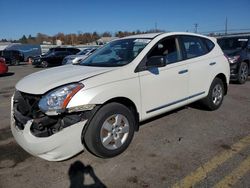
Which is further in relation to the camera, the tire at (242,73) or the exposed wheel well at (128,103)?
the tire at (242,73)

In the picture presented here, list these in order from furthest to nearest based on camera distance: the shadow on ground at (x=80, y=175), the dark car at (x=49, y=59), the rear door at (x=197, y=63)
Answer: the dark car at (x=49, y=59), the rear door at (x=197, y=63), the shadow on ground at (x=80, y=175)

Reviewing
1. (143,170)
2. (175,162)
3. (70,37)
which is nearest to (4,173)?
(143,170)

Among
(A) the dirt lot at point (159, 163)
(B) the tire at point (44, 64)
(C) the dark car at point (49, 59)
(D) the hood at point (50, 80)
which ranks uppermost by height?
(D) the hood at point (50, 80)

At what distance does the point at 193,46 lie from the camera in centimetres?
504

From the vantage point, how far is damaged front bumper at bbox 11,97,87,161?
10.1ft

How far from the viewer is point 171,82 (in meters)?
4.31

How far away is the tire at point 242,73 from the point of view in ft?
28.6

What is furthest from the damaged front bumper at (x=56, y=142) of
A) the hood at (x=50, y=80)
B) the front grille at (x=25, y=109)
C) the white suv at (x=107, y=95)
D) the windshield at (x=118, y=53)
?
the windshield at (x=118, y=53)

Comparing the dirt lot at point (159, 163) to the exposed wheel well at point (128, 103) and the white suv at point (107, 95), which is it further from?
the exposed wheel well at point (128, 103)

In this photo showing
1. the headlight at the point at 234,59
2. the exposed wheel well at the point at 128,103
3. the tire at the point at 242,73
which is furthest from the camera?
the tire at the point at 242,73

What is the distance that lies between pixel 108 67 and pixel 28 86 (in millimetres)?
1160

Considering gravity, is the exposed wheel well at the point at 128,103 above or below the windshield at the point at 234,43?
below

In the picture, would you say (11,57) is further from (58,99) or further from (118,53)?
(58,99)

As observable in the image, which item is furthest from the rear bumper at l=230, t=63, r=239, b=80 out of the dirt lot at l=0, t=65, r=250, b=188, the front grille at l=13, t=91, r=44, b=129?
the front grille at l=13, t=91, r=44, b=129
